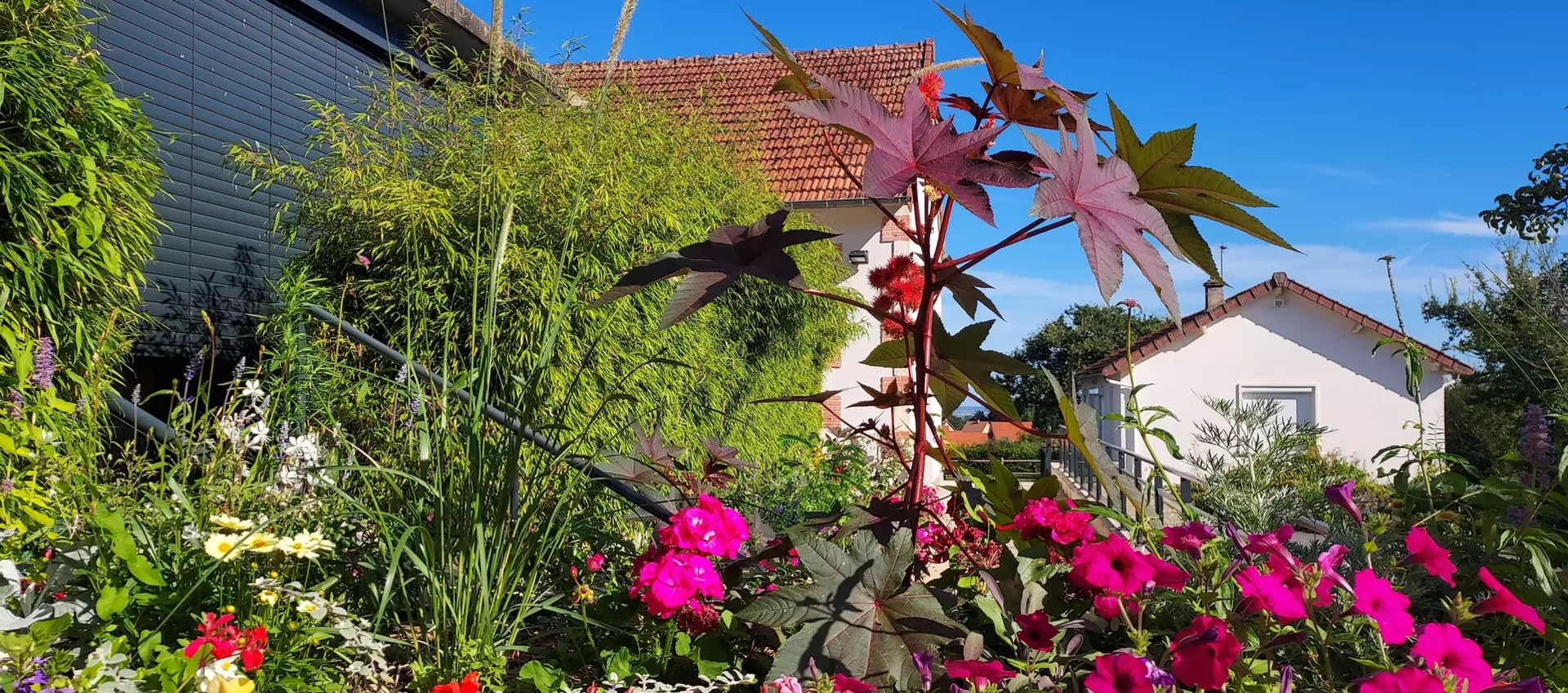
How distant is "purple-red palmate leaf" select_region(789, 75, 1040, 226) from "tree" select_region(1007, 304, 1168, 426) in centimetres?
3162

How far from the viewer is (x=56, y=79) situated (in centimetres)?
249

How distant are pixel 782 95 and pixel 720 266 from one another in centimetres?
850

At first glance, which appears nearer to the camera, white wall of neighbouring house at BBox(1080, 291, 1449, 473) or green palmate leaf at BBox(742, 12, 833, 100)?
green palmate leaf at BBox(742, 12, 833, 100)

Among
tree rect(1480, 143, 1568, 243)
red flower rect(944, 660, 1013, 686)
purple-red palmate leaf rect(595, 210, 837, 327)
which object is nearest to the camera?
red flower rect(944, 660, 1013, 686)

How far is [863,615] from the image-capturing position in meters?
1.12

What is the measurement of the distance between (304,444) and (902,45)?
A: 10.9m

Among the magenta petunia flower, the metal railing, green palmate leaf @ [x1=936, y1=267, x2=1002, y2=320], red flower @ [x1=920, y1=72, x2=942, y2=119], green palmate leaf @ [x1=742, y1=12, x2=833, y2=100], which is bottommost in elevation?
the metal railing

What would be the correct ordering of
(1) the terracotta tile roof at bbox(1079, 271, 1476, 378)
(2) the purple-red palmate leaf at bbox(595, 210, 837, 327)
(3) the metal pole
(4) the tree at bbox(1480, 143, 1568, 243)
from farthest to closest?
(1) the terracotta tile roof at bbox(1079, 271, 1476, 378) → (4) the tree at bbox(1480, 143, 1568, 243) → (3) the metal pole → (2) the purple-red palmate leaf at bbox(595, 210, 837, 327)

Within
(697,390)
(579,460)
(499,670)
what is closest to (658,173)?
(697,390)

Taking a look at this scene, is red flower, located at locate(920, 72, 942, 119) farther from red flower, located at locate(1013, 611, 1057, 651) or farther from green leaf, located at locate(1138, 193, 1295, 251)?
red flower, located at locate(1013, 611, 1057, 651)

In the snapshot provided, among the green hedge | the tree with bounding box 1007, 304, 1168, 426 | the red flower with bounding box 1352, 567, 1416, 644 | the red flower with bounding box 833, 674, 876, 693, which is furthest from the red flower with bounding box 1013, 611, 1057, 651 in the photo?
the tree with bounding box 1007, 304, 1168, 426

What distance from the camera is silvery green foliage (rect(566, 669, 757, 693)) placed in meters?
1.20

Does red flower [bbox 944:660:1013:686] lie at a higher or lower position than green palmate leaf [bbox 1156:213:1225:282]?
lower

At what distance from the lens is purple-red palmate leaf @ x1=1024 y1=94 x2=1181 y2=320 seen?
36.5 inches
